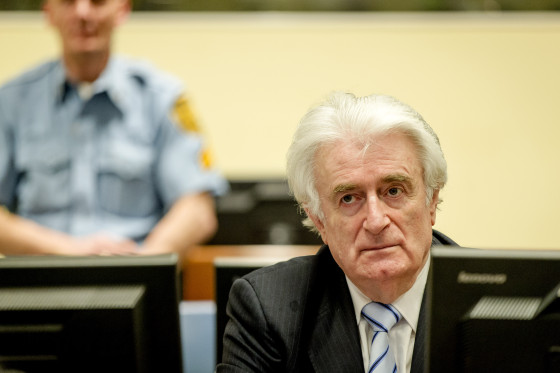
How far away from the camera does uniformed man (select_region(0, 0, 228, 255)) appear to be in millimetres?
2271

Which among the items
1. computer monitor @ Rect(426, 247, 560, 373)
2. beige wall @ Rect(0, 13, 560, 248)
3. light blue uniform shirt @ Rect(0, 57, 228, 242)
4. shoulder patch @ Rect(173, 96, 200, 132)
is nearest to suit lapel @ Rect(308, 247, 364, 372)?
computer monitor @ Rect(426, 247, 560, 373)

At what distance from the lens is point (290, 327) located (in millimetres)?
1298

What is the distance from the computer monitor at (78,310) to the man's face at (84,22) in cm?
144

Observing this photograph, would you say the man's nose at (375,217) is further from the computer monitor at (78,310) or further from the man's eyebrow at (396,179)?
the computer monitor at (78,310)

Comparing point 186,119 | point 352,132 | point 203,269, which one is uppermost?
point 352,132

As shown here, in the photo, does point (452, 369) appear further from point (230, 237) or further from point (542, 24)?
point (542, 24)

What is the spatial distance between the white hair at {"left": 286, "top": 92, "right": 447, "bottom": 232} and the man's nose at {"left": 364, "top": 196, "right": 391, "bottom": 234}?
12cm

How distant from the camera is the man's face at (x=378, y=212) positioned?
1.24 meters

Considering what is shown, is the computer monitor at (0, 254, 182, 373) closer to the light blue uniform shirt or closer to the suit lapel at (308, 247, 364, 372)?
the suit lapel at (308, 247, 364, 372)

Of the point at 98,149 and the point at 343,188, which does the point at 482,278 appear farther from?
the point at 98,149

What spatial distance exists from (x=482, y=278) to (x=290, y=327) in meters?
0.51

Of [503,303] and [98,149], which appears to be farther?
[98,149]

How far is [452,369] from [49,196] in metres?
1.76

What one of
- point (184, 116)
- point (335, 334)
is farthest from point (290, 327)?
point (184, 116)
